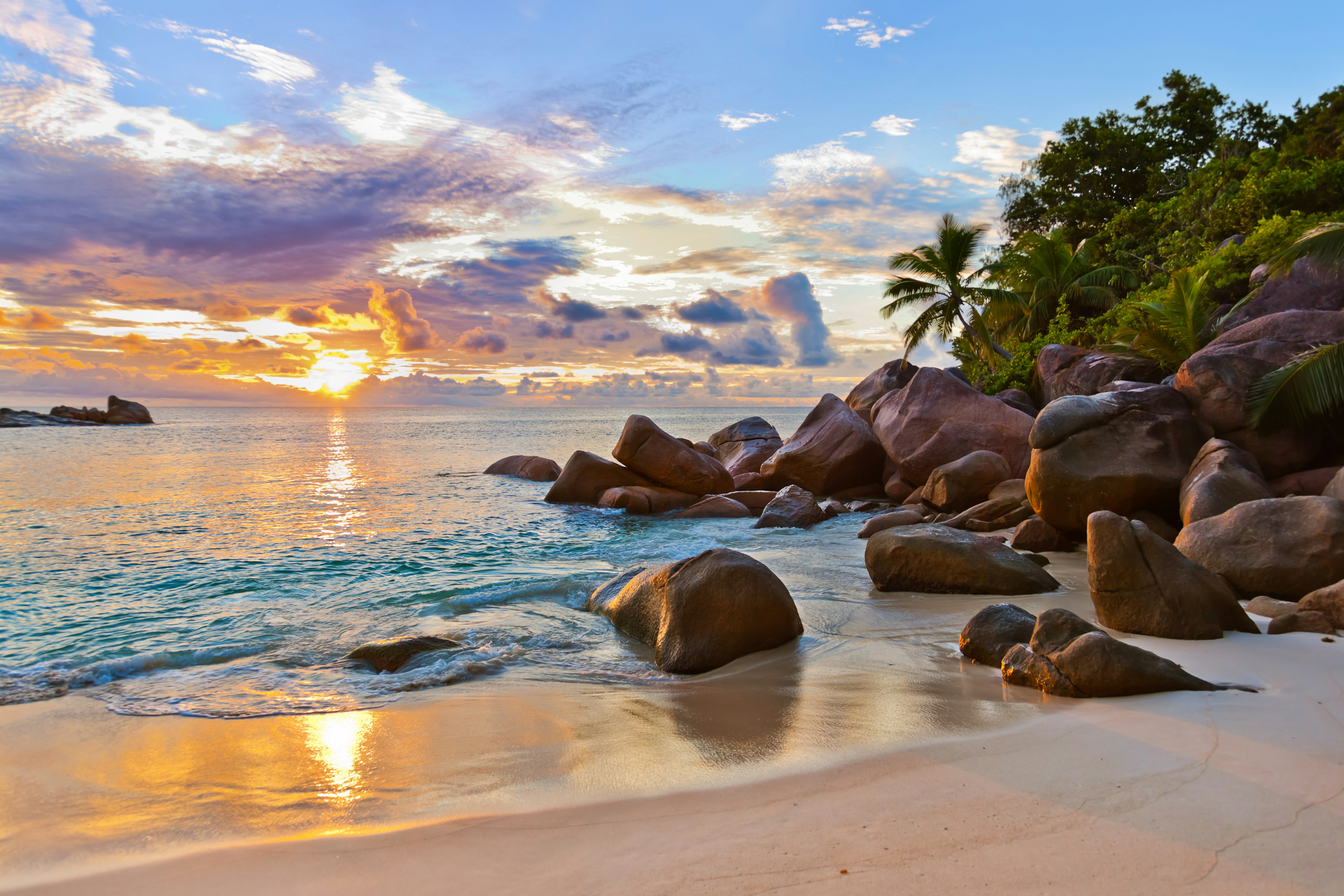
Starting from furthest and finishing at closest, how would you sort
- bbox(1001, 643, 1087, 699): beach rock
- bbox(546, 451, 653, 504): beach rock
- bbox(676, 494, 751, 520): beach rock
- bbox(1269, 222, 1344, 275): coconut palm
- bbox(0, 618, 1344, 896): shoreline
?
bbox(546, 451, 653, 504): beach rock < bbox(676, 494, 751, 520): beach rock < bbox(1269, 222, 1344, 275): coconut palm < bbox(1001, 643, 1087, 699): beach rock < bbox(0, 618, 1344, 896): shoreline

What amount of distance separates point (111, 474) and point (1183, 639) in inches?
1048

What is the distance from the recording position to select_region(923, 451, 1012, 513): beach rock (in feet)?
41.5

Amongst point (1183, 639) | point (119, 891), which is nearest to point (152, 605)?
point (119, 891)

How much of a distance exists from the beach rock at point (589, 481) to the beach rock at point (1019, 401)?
843 centimetres

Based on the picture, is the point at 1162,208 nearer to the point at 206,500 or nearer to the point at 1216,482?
the point at 1216,482

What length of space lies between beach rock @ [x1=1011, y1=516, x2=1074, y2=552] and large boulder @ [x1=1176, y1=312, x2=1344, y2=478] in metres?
2.31

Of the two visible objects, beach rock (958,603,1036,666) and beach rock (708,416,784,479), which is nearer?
beach rock (958,603,1036,666)

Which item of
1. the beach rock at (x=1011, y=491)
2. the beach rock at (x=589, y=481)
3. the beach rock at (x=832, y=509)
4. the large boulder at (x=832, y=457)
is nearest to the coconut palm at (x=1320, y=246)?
the beach rock at (x=1011, y=491)

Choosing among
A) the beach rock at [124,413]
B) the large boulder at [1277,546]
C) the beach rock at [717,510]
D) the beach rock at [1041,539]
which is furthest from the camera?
the beach rock at [124,413]

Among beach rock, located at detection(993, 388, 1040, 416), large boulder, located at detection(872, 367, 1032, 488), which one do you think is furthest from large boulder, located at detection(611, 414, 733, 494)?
beach rock, located at detection(993, 388, 1040, 416)

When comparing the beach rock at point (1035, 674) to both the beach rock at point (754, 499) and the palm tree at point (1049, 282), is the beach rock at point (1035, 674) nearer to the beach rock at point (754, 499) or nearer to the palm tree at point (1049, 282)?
the beach rock at point (754, 499)

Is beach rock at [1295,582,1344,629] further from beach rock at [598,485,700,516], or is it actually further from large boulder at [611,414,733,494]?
large boulder at [611,414,733,494]

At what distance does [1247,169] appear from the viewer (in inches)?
780

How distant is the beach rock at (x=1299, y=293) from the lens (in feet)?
37.7
